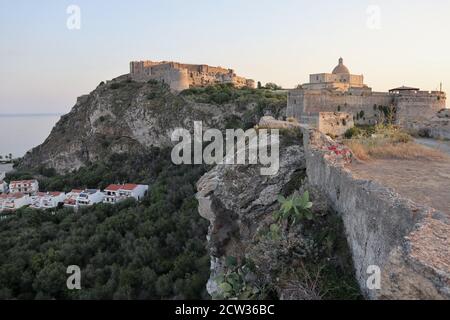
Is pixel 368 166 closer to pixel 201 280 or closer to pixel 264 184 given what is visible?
pixel 264 184

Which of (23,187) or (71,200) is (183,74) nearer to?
(71,200)

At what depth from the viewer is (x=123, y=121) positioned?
4291 centimetres

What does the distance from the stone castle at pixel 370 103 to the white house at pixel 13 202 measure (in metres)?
27.7

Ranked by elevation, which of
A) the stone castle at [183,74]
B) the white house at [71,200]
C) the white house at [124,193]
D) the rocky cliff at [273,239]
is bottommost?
the white house at [71,200]

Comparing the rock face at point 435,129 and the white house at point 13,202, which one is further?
the white house at point 13,202

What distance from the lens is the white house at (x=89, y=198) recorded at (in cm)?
3086

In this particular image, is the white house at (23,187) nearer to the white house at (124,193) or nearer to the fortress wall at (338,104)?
the white house at (124,193)

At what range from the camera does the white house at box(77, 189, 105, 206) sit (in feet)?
101

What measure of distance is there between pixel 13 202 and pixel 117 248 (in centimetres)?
1828

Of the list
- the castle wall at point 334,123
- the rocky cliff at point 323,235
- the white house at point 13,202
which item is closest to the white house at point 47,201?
the white house at point 13,202

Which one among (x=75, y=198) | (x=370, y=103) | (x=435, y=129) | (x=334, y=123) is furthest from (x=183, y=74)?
(x=435, y=129)

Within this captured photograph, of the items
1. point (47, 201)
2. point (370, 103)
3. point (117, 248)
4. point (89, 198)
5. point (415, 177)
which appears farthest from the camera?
point (47, 201)

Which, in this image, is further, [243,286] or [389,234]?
[243,286]
